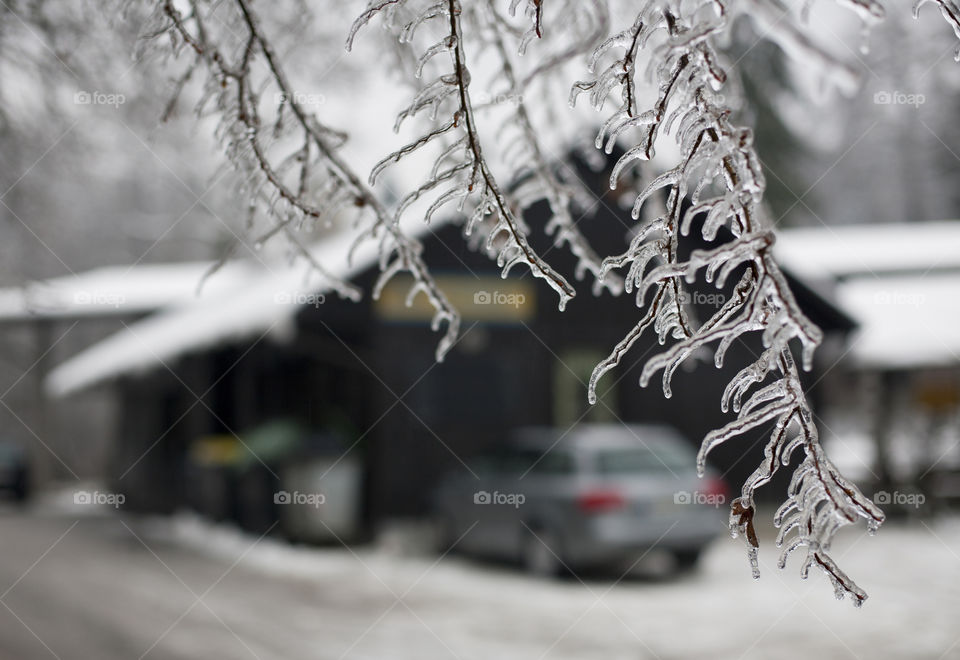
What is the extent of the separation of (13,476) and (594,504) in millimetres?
19865

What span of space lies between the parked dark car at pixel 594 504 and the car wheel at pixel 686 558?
1 centimetres

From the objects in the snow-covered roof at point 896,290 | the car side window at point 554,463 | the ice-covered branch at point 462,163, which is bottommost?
the snow-covered roof at point 896,290

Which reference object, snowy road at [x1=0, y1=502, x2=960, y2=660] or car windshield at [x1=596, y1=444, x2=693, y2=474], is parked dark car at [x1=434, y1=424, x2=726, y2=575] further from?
snowy road at [x1=0, y1=502, x2=960, y2=660]

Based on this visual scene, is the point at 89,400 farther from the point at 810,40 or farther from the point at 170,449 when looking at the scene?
the point at 810,40

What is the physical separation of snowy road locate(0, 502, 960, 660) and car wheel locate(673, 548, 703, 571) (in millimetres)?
254

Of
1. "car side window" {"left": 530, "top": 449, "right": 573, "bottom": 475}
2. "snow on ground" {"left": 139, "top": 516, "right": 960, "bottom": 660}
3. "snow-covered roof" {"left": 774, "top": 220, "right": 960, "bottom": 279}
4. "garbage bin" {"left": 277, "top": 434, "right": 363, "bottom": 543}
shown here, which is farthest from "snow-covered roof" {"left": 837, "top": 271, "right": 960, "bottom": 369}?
"garbage bin" {"left": 277, "top": 434, "right": 363, "bottom": 543}

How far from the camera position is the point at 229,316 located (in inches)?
507

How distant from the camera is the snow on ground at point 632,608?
7.09 metres

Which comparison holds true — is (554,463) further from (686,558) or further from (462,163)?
(462,163)

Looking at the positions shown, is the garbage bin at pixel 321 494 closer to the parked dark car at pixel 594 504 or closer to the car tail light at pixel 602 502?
the parked dark car at pixel 594 504

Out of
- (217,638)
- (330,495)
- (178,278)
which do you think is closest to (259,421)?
(330,495)

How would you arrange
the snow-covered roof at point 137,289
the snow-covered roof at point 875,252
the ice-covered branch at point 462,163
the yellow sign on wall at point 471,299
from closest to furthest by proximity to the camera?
the ice-covered branch at point 462,163 → the yellow sign on wall at point 471,299 → the snow-covered roof at point 875,252 → the snow-covered roof at point 137,289

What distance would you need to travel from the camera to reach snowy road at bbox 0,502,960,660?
279 inches

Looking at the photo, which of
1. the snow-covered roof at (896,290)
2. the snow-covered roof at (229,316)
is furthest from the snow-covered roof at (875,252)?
the snow-covered roof at (229,316)
